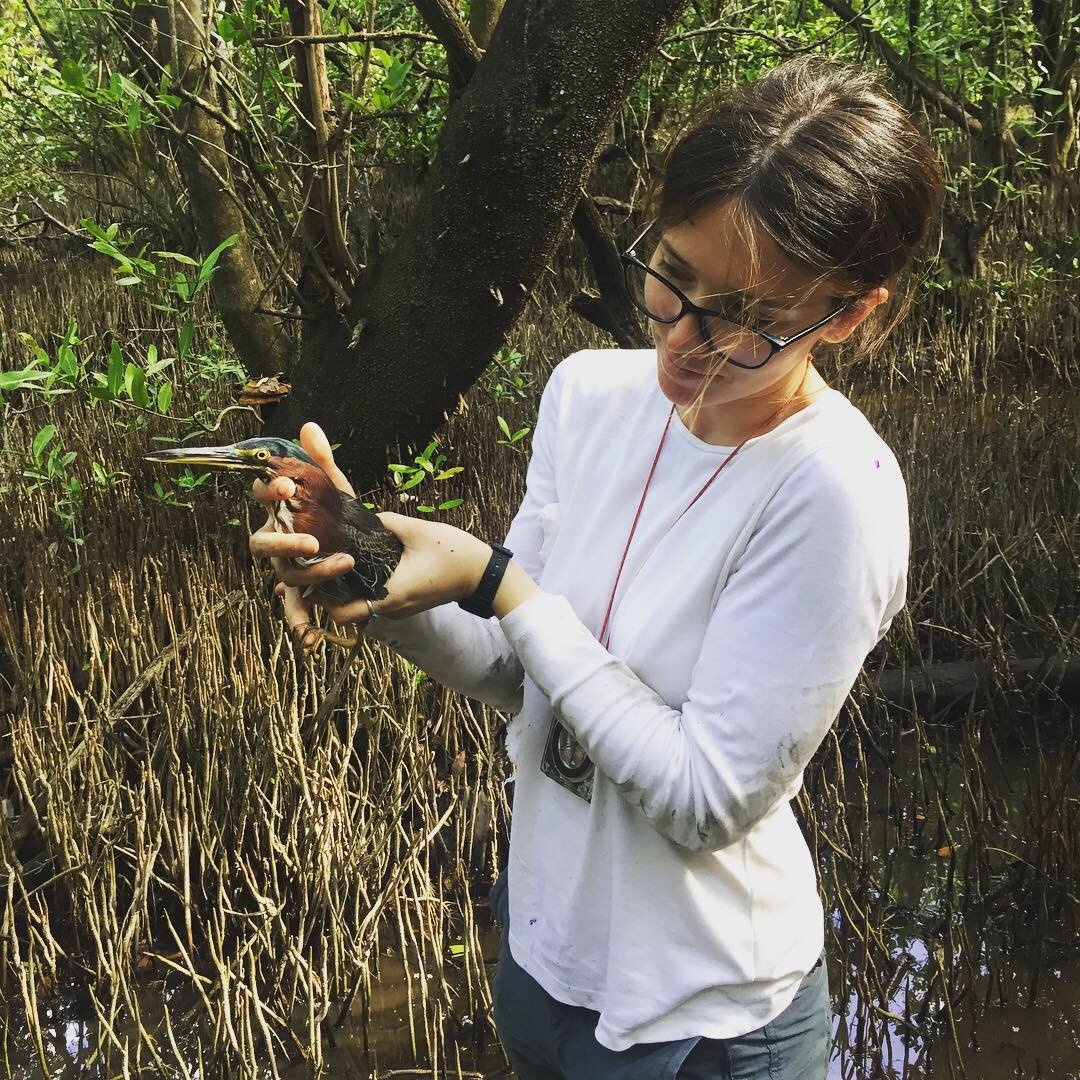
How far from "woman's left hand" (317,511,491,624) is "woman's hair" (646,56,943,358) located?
354 millimetres

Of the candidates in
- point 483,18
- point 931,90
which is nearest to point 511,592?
point 483,18

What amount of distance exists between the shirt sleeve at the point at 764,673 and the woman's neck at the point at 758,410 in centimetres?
11

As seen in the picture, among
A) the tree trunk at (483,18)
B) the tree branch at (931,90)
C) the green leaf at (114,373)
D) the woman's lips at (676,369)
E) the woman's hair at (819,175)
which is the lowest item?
the green leaf at (114,373)

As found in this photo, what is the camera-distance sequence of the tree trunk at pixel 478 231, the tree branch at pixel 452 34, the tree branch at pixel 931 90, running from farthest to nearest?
the tree branch at pixel 931 90
the tree branch at pixel 452 34
the tree trunk at pixel 478 231

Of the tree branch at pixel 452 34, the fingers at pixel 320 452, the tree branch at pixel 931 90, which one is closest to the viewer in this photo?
the fingers at pixel 320 452

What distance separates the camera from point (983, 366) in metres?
5.55

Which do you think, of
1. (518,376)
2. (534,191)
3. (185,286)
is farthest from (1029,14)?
(185,286)

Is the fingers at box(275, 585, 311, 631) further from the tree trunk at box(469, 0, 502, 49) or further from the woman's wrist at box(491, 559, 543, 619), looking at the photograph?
the tree trunk at box(469, 0, 502, 49)

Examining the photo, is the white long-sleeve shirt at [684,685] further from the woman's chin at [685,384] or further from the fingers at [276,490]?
the fingers at [276,490]

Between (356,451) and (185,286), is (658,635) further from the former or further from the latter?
(356,451)

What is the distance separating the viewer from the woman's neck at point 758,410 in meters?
1.00

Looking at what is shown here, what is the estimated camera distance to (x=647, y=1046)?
0.97 metres

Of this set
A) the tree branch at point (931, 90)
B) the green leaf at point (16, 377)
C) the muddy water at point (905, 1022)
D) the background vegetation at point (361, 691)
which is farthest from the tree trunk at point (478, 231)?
the tree branch at point (931, 90)

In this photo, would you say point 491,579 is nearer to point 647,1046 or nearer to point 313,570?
point 313,570
